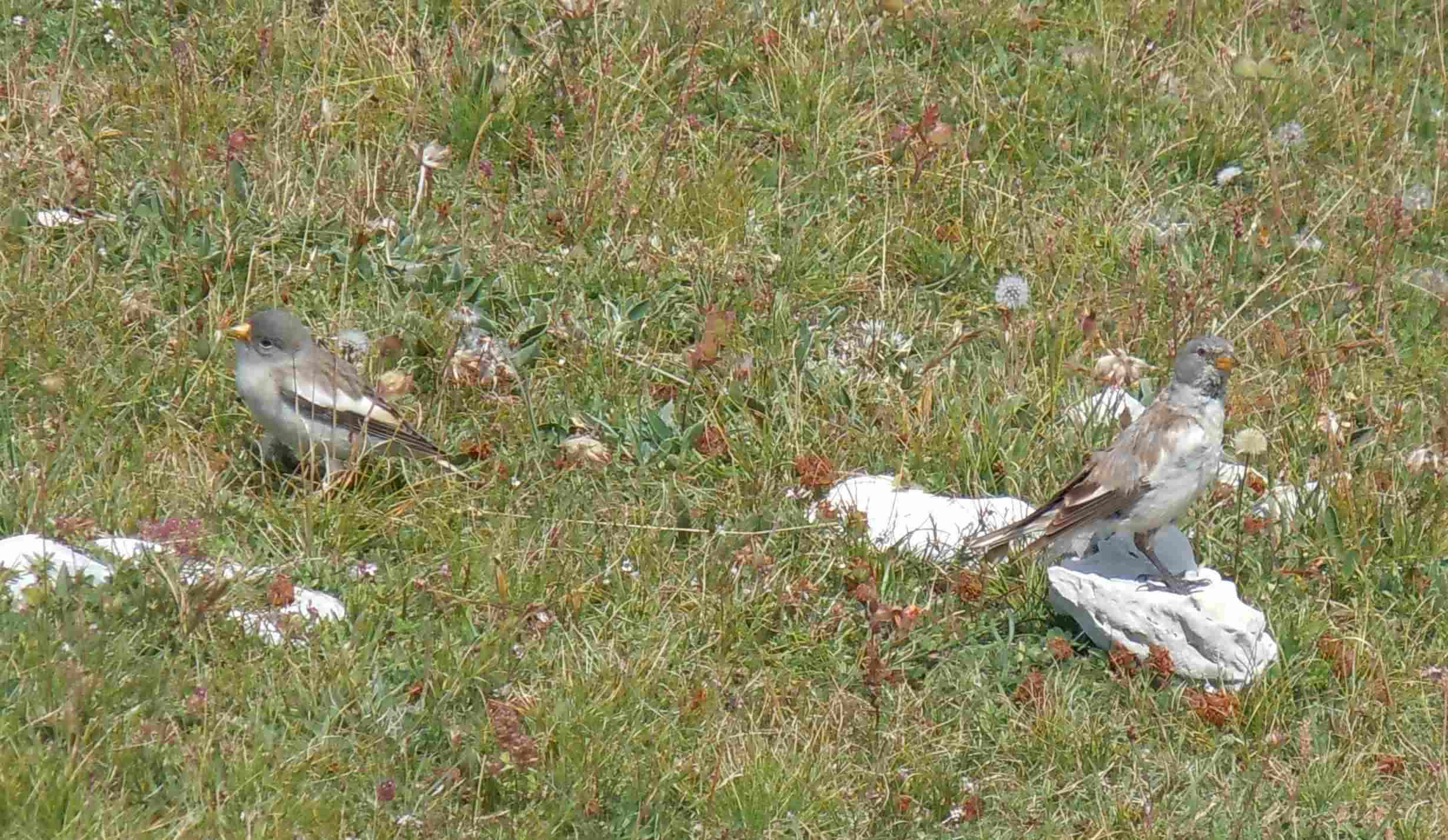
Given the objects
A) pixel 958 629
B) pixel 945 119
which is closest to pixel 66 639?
pixel 958 629

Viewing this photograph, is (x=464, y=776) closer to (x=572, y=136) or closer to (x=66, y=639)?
(x=66, y=639)

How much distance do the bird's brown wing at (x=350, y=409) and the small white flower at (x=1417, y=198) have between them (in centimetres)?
529

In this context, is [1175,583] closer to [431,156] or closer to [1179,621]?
[1179,621]

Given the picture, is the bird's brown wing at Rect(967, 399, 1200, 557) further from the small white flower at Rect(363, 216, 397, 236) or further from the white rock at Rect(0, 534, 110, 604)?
the small white flower at Rect(363, 216, 397, 236)

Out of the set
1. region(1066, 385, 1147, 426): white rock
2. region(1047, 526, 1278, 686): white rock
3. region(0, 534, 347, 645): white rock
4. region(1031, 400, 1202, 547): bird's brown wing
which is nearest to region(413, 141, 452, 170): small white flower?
region(0, 534, 347, 645): white rock

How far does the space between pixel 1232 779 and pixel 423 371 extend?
365 centimetres

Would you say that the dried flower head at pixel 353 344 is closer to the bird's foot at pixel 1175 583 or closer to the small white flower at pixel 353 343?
the small white flower at pixel 353 343

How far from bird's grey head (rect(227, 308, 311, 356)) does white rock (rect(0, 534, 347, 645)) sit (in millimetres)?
1163

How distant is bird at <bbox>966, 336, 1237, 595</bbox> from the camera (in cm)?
613

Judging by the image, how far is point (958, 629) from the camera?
621cm

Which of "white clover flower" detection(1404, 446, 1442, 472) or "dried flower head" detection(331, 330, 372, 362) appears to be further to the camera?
"dried flower head" detection(331, 330, 372, 362)

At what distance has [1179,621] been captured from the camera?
6008 mm

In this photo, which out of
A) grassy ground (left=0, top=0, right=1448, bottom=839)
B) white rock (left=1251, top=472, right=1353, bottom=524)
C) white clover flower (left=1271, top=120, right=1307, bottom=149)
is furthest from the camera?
white clover flower (left=1271, top=120, right=1307, bottom=149)

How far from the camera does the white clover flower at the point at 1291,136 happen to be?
30.2ft
